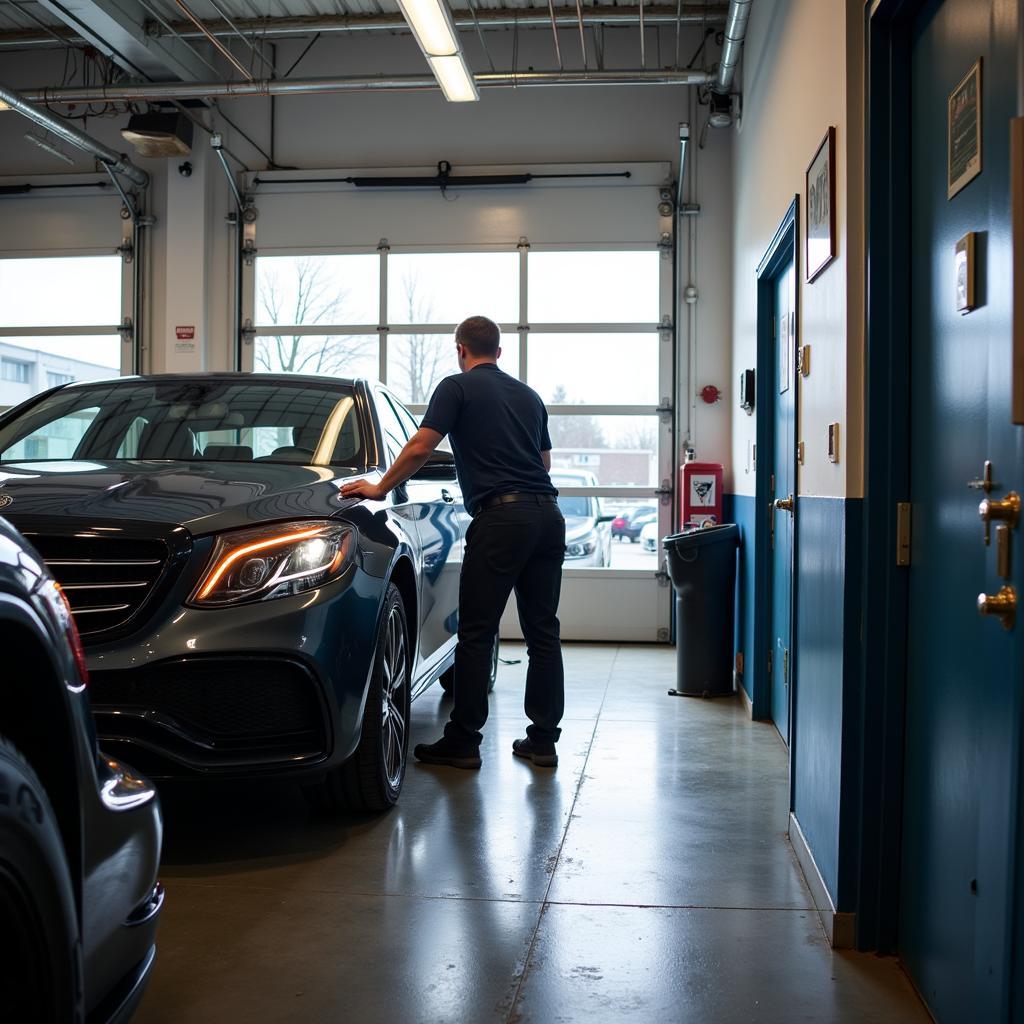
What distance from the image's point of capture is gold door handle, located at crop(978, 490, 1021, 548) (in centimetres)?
183

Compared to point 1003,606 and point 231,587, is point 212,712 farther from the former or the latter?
point 1003,606

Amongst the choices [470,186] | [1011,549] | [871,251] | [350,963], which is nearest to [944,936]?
[1011,549]

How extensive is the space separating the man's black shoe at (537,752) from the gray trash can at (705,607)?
187 cm

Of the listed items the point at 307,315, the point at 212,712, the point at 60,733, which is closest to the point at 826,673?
the point at 212,712

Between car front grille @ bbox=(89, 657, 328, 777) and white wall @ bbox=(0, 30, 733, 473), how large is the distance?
592 cm

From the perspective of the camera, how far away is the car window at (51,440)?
4.02m

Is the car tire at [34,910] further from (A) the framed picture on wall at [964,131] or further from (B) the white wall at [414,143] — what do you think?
(B) the white wall at [414,143]

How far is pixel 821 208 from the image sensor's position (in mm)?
3451

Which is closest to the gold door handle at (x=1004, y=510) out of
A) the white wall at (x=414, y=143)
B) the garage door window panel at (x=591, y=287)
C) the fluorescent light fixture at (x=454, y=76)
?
the fluorescent light fixture at (x=454, y=76)

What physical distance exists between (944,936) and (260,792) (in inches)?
100

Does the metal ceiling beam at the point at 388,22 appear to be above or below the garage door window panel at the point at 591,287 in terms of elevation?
above

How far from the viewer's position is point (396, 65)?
29.5 ft

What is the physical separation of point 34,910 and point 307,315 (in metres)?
8.14

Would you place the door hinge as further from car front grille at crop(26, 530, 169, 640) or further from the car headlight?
car front grille at crop(26, 530, 169, 640)
